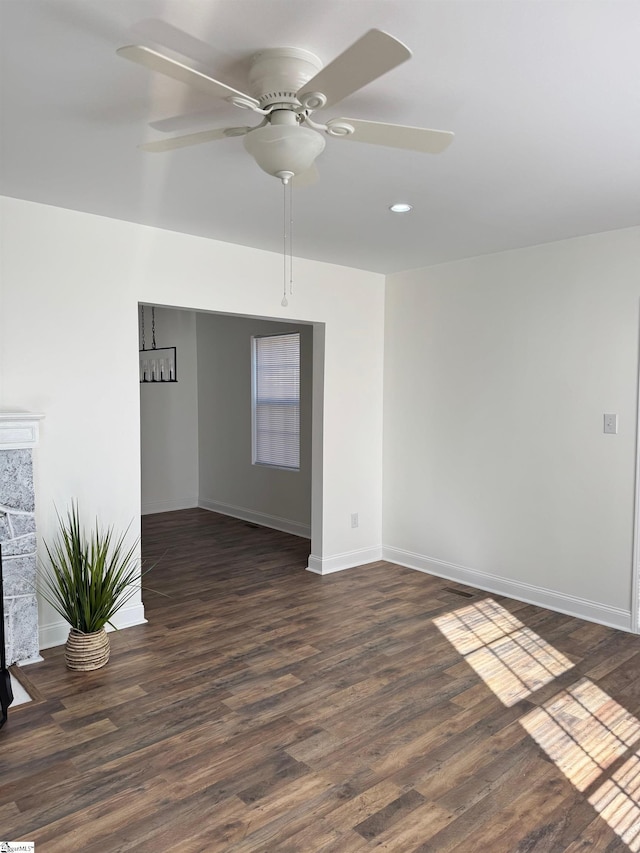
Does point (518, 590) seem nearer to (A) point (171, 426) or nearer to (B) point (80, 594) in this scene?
(B) point (80, 594)

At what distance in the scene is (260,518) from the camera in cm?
663

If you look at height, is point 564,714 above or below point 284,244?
below

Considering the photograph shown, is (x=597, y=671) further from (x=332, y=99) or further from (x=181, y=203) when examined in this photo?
(x=181, y=203)

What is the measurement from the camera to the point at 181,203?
3.25m

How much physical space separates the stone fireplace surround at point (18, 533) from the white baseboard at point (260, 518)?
313cm

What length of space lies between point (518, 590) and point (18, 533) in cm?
322

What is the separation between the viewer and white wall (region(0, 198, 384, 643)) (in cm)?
329

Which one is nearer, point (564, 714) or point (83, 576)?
point (564, 714)

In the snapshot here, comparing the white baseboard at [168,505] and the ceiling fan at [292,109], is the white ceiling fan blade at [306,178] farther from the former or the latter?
the white baseboard at [168,505]

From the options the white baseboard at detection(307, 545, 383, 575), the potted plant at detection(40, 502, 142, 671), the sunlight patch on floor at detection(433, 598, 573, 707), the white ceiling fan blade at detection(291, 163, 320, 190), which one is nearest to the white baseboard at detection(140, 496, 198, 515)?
the white baseboard at detection(307, 545, 383, 575)

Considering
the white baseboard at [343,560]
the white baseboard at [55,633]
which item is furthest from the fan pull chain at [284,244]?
the white baseboard at [55,633]

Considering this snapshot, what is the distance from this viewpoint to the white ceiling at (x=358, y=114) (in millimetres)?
1635

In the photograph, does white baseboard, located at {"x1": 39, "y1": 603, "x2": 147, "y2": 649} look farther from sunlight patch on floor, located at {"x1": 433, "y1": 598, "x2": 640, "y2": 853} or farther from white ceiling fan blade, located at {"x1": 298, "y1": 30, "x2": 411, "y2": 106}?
white ceiling fan blade, located at {"x1": 298, "y1": 30, "x2": 411, "y2": 106}

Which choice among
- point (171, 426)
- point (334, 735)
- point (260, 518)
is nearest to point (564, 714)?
point (334, 735)
